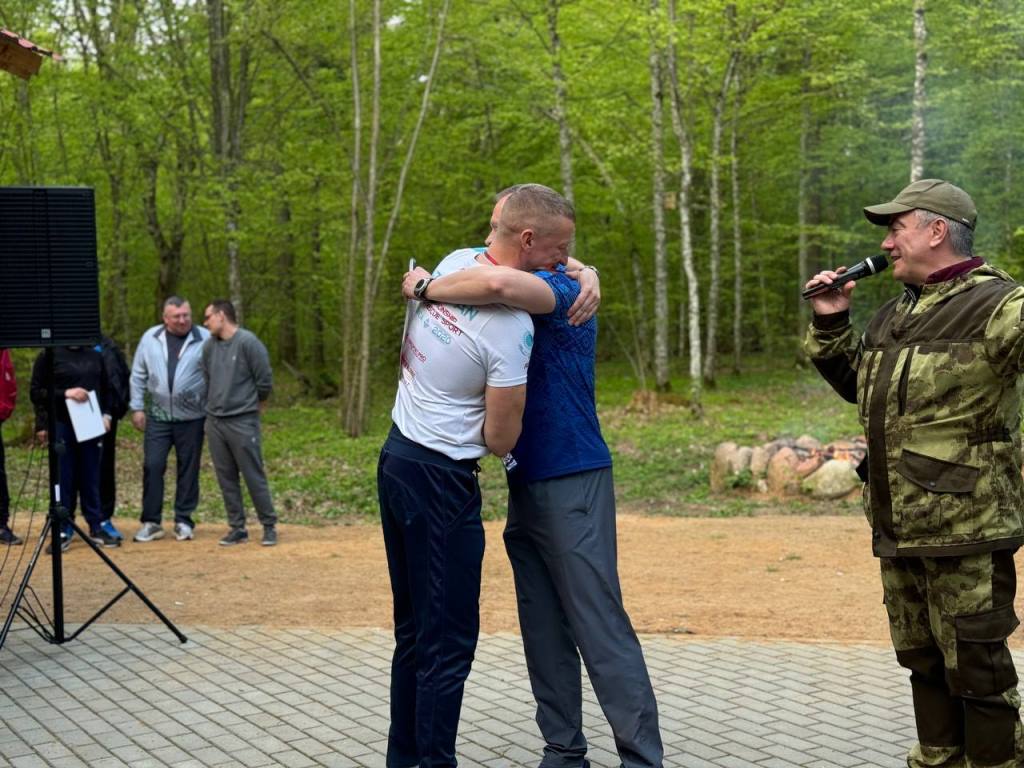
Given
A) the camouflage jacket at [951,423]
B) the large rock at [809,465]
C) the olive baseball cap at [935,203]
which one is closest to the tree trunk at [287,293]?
the large rock at [809,465]

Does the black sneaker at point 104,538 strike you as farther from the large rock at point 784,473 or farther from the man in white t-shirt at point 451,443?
the man in white t-shirt at point 451,443

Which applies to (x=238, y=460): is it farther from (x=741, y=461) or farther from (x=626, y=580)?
(x=741, y=461)

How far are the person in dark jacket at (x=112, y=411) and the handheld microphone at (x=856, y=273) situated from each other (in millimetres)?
7496

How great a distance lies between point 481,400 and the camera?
4.05 m

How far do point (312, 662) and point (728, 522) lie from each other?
573 cm

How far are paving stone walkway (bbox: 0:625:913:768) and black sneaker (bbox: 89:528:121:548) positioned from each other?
133 inches

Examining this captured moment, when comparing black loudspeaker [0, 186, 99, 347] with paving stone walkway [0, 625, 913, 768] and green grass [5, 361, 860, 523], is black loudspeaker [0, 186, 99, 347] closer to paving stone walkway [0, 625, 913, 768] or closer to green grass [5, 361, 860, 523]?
paving stone walkway [0, 625, 913, 768]

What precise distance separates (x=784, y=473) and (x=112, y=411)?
6655mm

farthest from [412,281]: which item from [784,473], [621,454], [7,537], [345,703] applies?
[621,454]

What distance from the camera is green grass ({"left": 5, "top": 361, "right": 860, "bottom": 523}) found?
12609 mm

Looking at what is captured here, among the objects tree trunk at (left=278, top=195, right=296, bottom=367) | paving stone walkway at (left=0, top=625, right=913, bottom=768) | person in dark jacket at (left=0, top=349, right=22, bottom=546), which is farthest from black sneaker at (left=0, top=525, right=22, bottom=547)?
tree trunk at (left=278, top=195, right=296, bottom=367)

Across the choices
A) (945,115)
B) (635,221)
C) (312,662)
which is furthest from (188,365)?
(635,221)

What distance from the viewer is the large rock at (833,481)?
12.1 metres

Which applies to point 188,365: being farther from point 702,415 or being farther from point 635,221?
point 635,221
